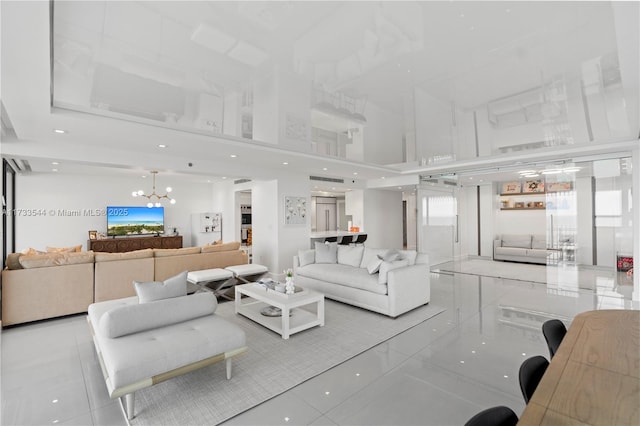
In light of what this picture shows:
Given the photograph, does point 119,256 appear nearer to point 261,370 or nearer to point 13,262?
point 13,262

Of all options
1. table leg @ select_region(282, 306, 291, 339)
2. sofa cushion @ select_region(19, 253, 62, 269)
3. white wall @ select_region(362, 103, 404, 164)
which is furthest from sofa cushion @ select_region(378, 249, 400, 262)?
sofa cushion @ select_region(19, 253, 62, 269)

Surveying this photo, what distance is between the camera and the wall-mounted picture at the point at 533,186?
9001 mm

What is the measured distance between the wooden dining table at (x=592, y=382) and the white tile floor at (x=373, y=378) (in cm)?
107

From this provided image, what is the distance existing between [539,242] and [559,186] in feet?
12.0

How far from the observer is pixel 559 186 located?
585 centimetres

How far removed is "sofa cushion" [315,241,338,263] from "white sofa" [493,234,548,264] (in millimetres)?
6102

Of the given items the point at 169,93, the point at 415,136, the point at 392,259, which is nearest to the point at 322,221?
the point at 415,136

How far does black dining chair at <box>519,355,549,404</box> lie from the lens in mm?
1271

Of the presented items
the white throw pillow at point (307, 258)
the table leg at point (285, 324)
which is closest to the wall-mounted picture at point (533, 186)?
the white throw pillow at point (307, 258)

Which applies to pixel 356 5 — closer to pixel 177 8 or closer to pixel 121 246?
pixel 177 8

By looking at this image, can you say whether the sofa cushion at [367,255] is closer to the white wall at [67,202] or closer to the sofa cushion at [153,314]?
the sofa cushion at [153,314]

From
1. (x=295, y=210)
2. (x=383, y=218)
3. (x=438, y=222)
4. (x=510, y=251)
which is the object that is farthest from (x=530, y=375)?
(x=510, y=251)

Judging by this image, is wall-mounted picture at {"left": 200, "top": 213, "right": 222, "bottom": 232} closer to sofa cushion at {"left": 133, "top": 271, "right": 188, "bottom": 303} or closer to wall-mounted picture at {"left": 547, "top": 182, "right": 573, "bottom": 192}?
sofa cushion at {"left": 133, "top": 271, "right": 188, "bottom": 303}

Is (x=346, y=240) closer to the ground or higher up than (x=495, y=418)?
closer to the ground
